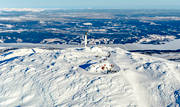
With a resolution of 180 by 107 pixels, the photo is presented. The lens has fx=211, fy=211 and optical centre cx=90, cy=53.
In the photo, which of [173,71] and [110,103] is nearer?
[110,103]

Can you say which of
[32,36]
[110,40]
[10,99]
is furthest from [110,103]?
[32,36]

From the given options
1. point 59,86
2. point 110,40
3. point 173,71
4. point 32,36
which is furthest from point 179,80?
point 32,36

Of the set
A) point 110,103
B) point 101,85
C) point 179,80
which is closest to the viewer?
point 110,103

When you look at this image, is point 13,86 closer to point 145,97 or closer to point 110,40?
point 145,97

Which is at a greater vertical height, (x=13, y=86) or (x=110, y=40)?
(x=13, y=86)

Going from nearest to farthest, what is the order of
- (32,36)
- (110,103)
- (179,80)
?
(110,103)
(179,80)
(32,36)

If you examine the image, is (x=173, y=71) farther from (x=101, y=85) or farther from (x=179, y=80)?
(x=101, y=85)
